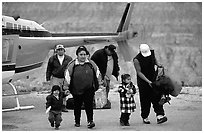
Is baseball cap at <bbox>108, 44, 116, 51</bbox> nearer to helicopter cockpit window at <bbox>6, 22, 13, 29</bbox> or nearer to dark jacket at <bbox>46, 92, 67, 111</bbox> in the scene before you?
helicopter cockpit window at <bbox>6, 22, 13, 29</bbox>

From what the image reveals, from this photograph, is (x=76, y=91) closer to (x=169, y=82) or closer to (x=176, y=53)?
(x=169, y=82)

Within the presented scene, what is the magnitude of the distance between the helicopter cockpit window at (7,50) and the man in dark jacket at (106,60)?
123 cm

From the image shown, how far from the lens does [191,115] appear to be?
562 centimetres

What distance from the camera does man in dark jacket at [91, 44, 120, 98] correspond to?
5.92 metres

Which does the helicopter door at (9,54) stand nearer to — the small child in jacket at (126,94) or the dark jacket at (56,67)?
the dark jacket at (56,67)

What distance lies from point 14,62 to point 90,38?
6.32ft

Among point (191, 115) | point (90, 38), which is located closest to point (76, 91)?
Answer: point (191, 115)

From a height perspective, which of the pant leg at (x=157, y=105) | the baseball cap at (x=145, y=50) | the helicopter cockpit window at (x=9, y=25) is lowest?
the pant leg at (x=157, y=105)


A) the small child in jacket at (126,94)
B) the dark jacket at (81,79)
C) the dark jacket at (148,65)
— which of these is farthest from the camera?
the dark jacket at (148,65)

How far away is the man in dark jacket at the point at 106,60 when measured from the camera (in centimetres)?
592

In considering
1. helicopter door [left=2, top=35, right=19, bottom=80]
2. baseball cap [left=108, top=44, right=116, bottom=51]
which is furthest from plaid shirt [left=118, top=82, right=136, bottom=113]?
helicopter door [left=2, top=35, right=19, bottom=80]

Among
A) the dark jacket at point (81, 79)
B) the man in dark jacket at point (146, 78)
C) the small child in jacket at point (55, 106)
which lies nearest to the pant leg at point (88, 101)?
the dark jacket at point (81, 79)

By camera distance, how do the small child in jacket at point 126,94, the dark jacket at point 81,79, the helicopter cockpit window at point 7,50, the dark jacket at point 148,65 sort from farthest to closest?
1. the helicopter cockpit window at point 7,50
2. the dark jacket at point 148,65
3. the small child in jacket at point 126,94
4. the dark jacket at point 81,79

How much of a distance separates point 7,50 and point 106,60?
144 centimetres
